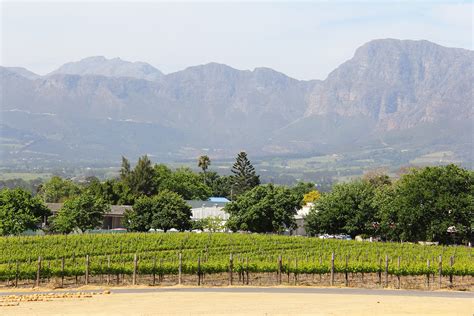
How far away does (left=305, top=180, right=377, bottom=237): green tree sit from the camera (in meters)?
98.4

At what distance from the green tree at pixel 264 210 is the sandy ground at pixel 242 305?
53.9m

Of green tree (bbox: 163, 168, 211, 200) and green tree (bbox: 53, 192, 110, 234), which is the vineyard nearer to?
green tree (bbox: 53, 192, 110, 234)

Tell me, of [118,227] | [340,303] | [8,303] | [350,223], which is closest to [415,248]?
[350,223]

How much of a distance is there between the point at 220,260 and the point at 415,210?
29.4m

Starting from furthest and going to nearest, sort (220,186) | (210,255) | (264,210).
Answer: (220,186) → (264,210) → (210,255)

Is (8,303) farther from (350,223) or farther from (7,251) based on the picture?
(350,223)

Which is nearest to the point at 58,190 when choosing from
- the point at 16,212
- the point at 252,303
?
the point at 16,212

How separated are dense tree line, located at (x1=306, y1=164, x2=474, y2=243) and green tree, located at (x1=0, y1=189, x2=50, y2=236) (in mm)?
33024

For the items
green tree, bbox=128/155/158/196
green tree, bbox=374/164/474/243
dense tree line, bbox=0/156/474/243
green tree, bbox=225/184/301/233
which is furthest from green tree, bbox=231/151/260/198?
green tree, bbox=374/164/474/243

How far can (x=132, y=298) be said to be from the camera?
153 feet

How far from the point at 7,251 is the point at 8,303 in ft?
89.8

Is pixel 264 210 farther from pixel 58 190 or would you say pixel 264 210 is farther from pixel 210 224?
pixel 58 190

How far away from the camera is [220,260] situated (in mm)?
68250

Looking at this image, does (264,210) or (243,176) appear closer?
(264,210)
